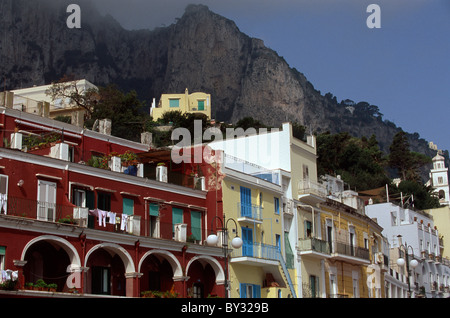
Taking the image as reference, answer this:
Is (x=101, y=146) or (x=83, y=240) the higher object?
(x=101, y=146)

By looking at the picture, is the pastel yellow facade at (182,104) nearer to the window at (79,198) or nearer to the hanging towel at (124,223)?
the hanging towel at (124,223)

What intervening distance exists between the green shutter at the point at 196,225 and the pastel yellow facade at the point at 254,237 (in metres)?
1.68

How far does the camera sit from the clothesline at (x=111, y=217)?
35.8 meters

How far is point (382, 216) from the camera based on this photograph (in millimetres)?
75125

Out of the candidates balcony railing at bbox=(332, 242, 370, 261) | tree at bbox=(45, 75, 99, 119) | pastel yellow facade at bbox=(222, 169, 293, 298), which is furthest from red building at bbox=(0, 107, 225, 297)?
tree at bbox=(45, 75, 99, 119)

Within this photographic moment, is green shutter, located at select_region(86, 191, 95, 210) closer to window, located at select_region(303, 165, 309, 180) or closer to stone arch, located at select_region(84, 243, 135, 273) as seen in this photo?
stone arch, located at select_region(84, 243, 135, 273)

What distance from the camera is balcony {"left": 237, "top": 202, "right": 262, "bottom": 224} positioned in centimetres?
4497

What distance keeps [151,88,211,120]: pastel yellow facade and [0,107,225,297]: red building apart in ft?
258

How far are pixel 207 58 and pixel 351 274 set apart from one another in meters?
129

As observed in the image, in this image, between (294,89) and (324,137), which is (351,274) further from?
(294,89)

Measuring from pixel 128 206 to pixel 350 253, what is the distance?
2227cm

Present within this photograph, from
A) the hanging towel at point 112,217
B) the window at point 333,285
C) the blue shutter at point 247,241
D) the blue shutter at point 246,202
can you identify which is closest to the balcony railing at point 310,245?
the window at point 333,285

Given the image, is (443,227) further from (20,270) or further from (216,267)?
(20,270)
